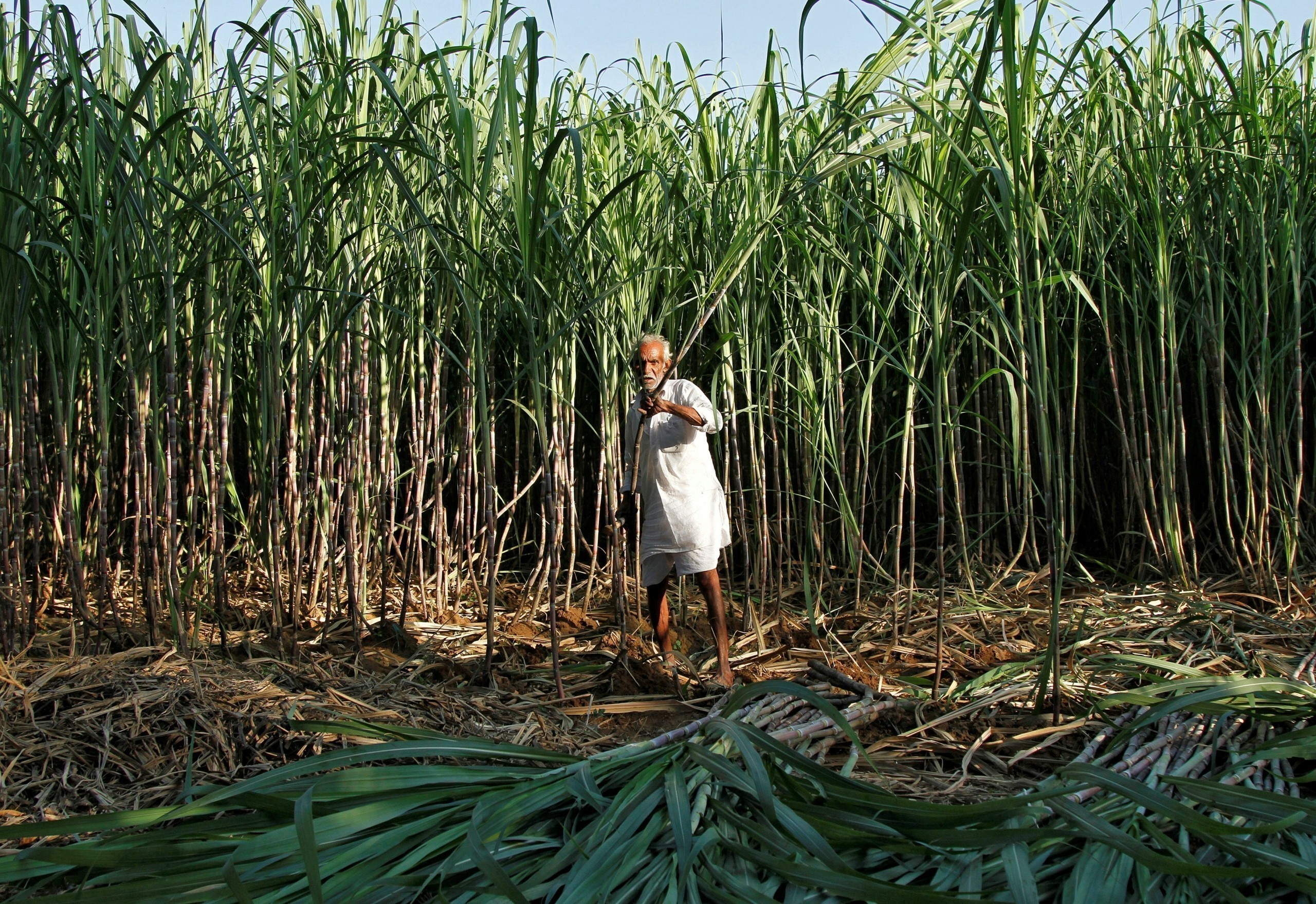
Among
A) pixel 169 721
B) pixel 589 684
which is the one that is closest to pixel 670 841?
pixel 169 721

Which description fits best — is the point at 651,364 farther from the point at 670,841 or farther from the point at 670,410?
the point at 670,841

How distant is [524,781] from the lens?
1.49m

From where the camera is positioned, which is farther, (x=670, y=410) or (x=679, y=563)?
(x=679, y=563)

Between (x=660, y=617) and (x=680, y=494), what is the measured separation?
1.35 feet

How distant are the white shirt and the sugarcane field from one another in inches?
0.6

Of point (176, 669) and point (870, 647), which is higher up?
point (176, 669)

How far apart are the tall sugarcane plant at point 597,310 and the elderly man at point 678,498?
0.24m

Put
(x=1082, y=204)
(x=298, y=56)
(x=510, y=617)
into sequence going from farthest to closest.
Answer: (x=510, y=617) < (x=1082, y=204) < (x=298, y=56)

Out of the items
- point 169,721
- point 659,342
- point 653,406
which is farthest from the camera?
point 659,342

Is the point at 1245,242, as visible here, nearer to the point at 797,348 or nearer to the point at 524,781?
the point at 797,348

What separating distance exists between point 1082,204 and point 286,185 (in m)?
2.47

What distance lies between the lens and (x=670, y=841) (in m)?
1.31

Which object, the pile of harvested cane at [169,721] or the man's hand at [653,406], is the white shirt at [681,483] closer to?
the man's hand at [653,406]

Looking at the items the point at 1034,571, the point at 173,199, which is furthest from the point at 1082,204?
the point at 173,199
